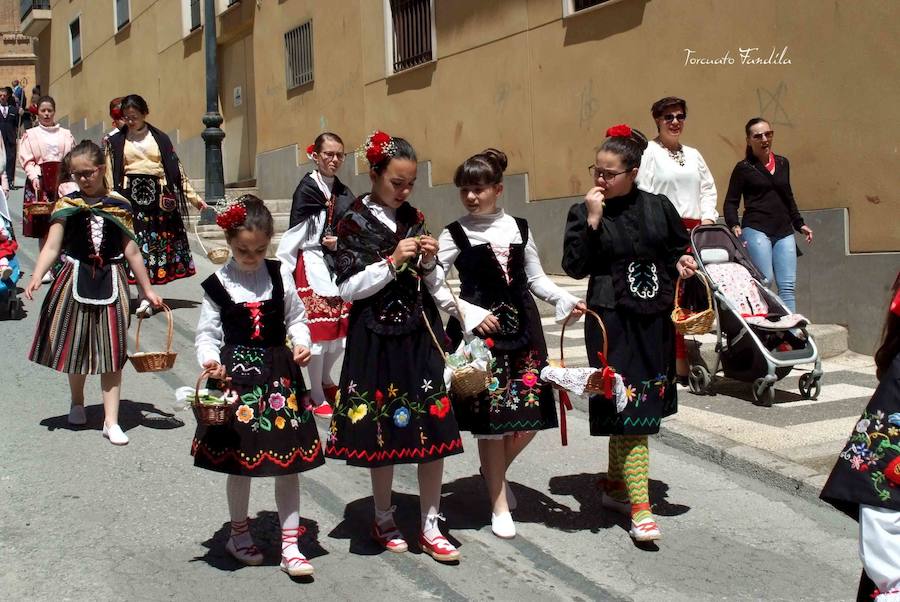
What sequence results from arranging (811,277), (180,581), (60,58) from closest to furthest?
(180,581)
(811,277)
(60,58)

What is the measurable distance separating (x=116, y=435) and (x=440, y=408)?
270 centimetres

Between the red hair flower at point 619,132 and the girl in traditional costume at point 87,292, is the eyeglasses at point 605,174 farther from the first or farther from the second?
the girl in traditional costume at point 87,292

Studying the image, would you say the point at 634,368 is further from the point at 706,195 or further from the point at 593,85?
the point at 593,85

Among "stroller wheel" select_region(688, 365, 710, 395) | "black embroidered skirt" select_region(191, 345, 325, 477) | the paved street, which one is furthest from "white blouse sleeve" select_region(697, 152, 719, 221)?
"black embroidered skirt" select_region(191, 345, 325, 477)

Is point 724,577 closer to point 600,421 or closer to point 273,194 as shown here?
point 600,421

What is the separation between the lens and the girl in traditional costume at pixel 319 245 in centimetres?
721

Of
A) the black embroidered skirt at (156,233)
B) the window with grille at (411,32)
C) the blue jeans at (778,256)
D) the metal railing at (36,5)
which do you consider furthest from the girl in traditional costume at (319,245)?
the metal railing at (36,5)

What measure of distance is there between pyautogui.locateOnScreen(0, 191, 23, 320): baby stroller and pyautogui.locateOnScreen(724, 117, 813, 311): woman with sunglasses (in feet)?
21.6

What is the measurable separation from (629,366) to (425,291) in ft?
3.36

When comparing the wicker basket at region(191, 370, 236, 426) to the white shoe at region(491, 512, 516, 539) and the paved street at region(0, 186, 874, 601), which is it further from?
the white shoe at region(491, 512, 516, 539)

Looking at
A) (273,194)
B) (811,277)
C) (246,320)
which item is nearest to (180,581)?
(246,320)

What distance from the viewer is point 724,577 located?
16.0 feet

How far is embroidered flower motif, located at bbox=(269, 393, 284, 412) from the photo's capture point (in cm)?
473

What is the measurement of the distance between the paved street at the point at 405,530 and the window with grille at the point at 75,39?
2718 cm
